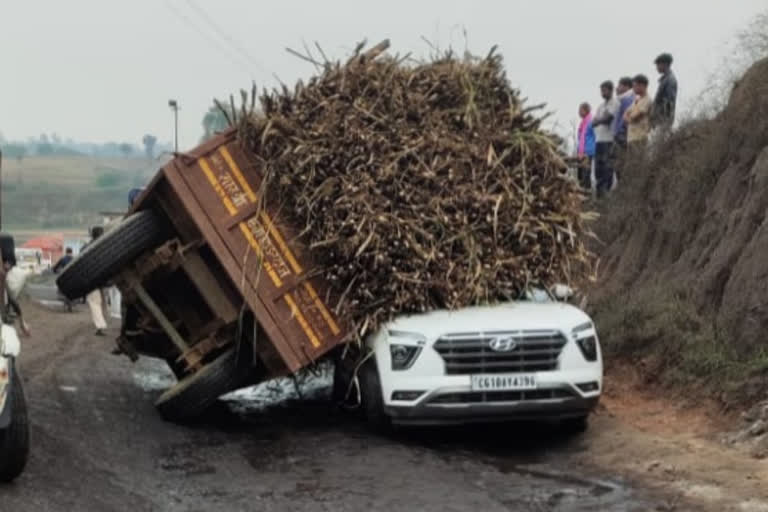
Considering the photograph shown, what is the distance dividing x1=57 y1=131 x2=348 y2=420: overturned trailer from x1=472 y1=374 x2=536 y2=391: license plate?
128cm

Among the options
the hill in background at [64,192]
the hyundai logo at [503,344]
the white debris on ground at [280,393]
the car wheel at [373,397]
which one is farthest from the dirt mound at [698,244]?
the hill in background at [64,192]

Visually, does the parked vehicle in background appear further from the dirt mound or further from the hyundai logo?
the dirt mound

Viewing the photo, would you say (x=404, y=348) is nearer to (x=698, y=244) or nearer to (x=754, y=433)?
(x=754, y=433)

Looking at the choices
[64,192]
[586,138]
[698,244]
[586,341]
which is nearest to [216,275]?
[586,341]

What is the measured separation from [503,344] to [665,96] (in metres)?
7.29

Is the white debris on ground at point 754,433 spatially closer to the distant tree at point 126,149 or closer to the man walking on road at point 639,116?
the man walking on road at point 639,116

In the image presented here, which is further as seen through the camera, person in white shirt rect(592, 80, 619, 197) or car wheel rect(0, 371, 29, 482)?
person in white shirt rect(592, 80, 619, 197)

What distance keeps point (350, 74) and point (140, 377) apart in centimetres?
552

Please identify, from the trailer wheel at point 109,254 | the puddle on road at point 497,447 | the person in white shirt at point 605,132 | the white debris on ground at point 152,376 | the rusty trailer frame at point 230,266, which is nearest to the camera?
the puddle on road at point 497,447

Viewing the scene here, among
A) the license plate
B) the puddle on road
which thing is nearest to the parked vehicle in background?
the puddle on road

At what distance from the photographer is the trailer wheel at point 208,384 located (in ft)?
33.4

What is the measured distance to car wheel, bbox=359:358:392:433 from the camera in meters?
9.59

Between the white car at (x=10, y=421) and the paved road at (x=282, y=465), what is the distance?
0.15 metres

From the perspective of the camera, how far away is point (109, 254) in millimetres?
10492
